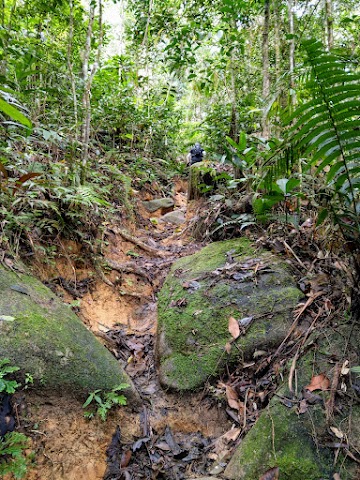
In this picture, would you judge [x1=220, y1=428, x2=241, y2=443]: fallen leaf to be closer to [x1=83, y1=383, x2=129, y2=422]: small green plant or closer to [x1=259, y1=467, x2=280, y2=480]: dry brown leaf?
[x1=259, y1=467, x2=280, y2=480]: dry brown leaf

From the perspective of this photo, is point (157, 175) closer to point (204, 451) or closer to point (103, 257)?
point (103, 257)

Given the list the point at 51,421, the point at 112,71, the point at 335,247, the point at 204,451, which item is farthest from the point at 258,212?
the point at 112,71

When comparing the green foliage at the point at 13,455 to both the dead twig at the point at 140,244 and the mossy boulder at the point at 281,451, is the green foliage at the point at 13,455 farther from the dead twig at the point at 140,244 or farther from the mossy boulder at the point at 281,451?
the dead twig at the point at 140,244

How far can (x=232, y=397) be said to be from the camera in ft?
7.92

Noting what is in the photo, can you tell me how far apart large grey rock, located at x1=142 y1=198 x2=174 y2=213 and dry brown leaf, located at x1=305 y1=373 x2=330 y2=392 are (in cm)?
553

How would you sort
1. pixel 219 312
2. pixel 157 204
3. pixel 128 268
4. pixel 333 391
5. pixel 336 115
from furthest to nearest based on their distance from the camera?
1. pixel 157 204
2. pixel 128 268
3. pixel 219 312
4. pixel 336 115
5. pixel 333 391

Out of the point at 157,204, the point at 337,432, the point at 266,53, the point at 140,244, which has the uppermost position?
the point at 266,53

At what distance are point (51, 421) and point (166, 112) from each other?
27.7ft

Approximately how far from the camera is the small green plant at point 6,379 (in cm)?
189

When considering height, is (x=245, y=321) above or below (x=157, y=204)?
below

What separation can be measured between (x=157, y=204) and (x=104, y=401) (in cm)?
543

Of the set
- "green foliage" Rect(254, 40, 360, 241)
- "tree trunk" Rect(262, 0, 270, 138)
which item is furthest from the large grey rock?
"green foliage" Rect(254, 40, 360, 241)

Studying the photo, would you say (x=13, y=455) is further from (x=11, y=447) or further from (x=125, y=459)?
(x=125, y=459)

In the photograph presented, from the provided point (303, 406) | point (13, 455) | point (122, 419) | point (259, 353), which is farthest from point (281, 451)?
point (13, 455)
